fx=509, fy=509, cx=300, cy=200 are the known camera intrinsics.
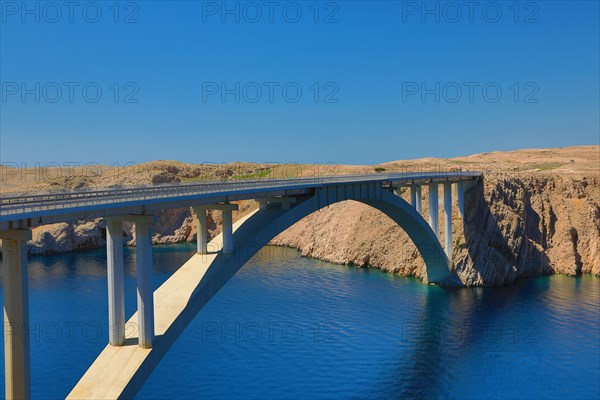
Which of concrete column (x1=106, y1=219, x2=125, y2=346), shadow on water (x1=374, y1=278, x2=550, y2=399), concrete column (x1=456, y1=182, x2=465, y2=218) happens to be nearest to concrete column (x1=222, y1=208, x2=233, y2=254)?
concrete column (x1=106, y1=219, x2=125, y2=346)

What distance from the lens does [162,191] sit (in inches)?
1027

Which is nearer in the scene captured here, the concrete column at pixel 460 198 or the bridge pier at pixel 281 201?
the bridge pier at pixel 281 201

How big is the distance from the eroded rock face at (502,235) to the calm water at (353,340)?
271 cm

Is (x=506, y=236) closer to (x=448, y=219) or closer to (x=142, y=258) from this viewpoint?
(x=448, y=219)

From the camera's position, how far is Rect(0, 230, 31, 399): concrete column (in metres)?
15.4

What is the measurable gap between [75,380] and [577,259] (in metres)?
53.6

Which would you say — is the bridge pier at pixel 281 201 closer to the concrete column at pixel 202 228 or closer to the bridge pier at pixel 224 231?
the bridge pier at pixel 224 231

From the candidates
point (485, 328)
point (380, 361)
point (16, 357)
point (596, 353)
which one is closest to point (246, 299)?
point (380, 361)

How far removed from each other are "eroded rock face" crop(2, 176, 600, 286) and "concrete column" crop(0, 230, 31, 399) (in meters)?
46.0

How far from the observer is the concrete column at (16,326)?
15.4 meters

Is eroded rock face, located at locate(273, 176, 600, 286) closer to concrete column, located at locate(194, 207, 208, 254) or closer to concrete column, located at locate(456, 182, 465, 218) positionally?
concrete column, located at locate(456, 182, 465, 218)

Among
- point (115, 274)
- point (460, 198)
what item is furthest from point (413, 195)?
point (115, 274)

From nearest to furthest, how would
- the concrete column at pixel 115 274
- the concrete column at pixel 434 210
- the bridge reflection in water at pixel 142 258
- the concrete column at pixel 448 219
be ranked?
the bridge reflection in water at pixel 142 258 → the concrete column at pixel 115 274 → the concrete column at pixel 434 210 → the concrete column at pixel 448 219

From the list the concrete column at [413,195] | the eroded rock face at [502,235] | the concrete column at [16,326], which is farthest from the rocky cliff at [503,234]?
the concrete column at [16,326]
